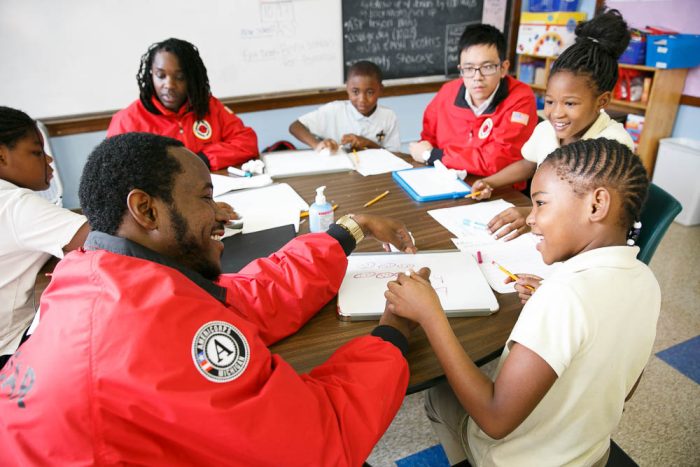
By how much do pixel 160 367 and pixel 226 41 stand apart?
10.1ft

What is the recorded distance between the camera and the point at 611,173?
782 mm

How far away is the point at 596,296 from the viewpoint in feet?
2.34

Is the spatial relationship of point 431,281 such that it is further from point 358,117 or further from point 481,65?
point 358,117

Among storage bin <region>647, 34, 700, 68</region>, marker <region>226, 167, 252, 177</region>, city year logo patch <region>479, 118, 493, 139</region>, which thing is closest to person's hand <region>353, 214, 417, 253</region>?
marker <region>226, 167, 252, 177</region>

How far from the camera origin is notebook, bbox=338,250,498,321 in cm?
95

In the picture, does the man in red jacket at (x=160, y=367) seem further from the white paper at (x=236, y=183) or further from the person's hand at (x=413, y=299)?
the white paper at (x=236, y=183)

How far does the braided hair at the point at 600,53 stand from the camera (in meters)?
1.47

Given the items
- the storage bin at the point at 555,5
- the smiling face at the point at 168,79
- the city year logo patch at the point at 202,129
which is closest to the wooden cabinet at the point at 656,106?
the storage bin at the point at 555,5

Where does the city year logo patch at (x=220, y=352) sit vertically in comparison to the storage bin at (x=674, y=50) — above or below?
below

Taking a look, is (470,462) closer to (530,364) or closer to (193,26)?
(530,364)

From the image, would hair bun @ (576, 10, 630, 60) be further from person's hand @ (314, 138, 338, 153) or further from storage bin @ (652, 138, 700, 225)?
storage bin @ (652, 138, 700, 225)

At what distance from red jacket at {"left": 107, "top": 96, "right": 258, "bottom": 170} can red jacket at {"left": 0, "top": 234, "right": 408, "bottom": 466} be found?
1454 millimetres

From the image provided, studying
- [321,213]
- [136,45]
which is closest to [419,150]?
[321,213]

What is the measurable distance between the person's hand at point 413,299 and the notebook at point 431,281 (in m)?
0.07
